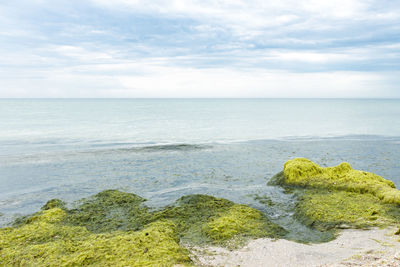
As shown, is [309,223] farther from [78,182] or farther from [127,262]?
[78,182]

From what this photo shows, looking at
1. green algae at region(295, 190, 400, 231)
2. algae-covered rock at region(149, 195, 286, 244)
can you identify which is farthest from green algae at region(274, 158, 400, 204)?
algae-covered rock at region(149, 195, 286, 244)

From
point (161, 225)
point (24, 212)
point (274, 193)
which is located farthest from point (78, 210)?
point (274, 193)

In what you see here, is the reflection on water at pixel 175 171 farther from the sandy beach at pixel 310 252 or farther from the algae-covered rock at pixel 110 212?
the sandy beach at pixel 310 252

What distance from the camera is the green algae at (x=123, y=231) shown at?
5672 millimetres

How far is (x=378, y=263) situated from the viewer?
485 centimetres

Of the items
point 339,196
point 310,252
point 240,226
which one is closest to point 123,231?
point 240,226

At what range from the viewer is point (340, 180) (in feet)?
34.7

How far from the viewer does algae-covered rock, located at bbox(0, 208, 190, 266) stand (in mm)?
5535

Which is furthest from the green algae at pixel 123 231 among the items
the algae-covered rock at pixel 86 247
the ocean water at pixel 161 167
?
the ocean water at pixel 161 167

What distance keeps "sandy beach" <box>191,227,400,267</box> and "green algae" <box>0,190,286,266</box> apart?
44 cm

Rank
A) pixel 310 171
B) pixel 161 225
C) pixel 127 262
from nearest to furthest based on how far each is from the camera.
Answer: pixel 127 262 < pixel 161 225 < pixel 310 171

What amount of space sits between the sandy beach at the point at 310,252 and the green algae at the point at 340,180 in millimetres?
2923

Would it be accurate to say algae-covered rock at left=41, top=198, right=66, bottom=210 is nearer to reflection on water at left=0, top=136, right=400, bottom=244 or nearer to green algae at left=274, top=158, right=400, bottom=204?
reflection on water at left=0, top=136, right=400, bottom=244

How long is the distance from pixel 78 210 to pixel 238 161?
30.9 ft
